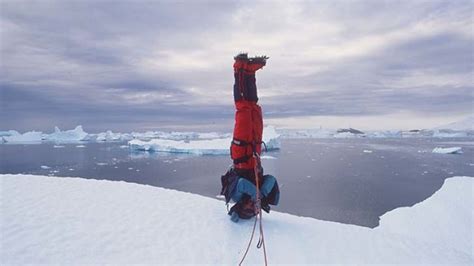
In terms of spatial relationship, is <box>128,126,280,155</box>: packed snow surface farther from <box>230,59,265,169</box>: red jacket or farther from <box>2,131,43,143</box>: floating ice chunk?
<box>2,131,43,143</box>: floating ice chunk

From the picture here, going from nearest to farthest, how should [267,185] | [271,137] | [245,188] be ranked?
[245,188], [267,185], [271,137]

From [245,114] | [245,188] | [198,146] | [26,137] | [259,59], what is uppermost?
[26,137]

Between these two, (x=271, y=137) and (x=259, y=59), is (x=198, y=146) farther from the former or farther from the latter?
(x=259, y=59)

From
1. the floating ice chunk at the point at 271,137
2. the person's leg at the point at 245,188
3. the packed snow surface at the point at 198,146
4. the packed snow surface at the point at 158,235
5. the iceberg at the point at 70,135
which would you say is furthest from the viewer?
the iceberg at the point at 70,135

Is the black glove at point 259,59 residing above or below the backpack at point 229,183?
above

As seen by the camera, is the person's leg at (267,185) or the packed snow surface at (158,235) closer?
the packed snow surface at (158,235)

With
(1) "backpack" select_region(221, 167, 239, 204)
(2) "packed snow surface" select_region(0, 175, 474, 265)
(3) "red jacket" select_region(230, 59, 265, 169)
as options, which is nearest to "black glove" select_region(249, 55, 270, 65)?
(3) "red jacket" select_region(230, 59, 265, 169)

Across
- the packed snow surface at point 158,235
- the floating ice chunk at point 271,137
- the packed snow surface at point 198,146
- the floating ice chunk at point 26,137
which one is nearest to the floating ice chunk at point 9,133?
the floating ice chunk at point 26,137

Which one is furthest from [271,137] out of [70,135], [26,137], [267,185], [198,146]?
[26,137]

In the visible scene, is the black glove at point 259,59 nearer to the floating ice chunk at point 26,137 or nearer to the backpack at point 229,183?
the backpack at point 229,183

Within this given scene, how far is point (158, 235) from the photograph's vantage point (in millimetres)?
3807

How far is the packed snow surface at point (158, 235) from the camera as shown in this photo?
10.9ft

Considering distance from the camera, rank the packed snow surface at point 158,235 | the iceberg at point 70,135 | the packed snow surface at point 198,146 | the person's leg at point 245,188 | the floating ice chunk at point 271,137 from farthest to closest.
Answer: the iceberg at point 70,135
the floating ice chunk at point 271,137
the packed snow surface at point 198,146
the person's leg at point 245,188
the packed snow surface at point 158,235

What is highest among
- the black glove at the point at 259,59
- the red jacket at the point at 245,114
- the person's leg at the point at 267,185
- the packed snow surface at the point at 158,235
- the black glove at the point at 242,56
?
the black glove at the point at 242,56
